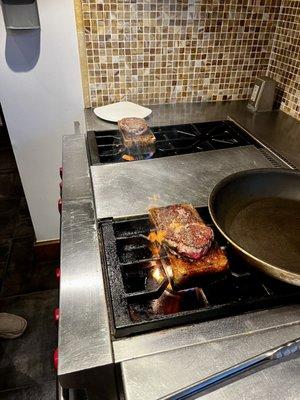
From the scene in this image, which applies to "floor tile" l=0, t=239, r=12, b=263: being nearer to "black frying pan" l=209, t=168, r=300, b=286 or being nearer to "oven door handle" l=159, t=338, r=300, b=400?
"black frying pan" l=209, t=168, r=300, b=286

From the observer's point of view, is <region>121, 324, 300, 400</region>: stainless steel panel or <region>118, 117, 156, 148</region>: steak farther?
<region>118, 117, 156, 148</region>: steak

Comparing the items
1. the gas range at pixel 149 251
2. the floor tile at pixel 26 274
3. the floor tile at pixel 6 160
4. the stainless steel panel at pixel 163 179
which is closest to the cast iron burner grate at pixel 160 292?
the gas range at pixel 149 251

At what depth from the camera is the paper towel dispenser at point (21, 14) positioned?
1098 mm

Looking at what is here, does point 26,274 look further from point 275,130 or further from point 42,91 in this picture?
point 275,130

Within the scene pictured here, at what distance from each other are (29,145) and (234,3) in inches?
43.2

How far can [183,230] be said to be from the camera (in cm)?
61

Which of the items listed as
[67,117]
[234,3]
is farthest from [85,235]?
[234,3]

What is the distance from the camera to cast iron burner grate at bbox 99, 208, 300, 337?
508 mm

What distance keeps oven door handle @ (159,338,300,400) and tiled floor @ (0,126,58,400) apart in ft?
3.39

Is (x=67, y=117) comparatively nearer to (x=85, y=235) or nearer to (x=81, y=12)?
(x=81, y=12)

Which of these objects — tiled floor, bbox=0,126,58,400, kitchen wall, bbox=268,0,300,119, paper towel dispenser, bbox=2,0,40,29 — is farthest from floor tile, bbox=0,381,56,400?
kitchen wall, bbox=268,0,300,119

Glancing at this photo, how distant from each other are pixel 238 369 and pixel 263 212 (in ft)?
1.36

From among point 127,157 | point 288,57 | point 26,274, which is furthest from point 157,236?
point 26,274

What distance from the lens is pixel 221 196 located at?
0.72 metres
